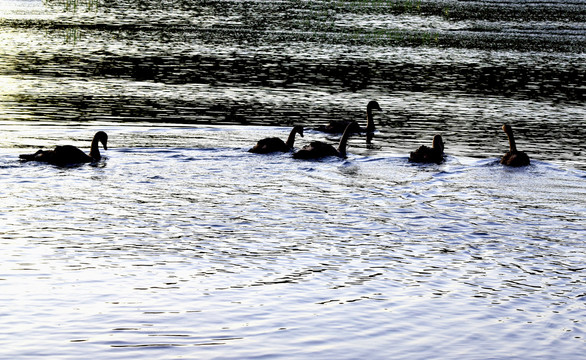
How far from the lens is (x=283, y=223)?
1725 cm

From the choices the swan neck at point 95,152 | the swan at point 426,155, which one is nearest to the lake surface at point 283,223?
the swan neck at point 95,152

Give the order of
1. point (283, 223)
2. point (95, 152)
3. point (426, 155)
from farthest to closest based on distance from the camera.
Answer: point (426, 155)
point (95, 152)
point (283, 223)

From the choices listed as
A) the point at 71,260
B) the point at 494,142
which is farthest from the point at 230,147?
the point at 71,260

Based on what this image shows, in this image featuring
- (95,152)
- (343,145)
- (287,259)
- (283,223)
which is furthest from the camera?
(343,145)

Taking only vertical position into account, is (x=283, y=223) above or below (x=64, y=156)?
below

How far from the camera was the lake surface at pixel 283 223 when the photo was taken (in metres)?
11.8

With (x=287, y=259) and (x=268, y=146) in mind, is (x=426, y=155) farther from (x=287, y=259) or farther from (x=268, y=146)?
(x=287, y=259)

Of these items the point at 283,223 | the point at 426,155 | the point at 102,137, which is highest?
the point at 102,137

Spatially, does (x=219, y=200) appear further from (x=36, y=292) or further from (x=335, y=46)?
(x=335, y=46)

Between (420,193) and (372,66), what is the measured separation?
30.4m

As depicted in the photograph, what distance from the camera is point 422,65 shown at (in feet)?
166

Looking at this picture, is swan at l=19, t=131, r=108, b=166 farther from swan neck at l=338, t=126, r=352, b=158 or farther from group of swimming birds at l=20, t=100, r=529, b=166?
swan neck at l=338, t=126, r=352, b=158

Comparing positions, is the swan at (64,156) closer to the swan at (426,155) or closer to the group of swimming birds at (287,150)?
the group of swimming birds at (287,150)

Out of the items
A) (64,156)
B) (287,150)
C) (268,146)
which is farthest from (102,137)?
(287,150)
